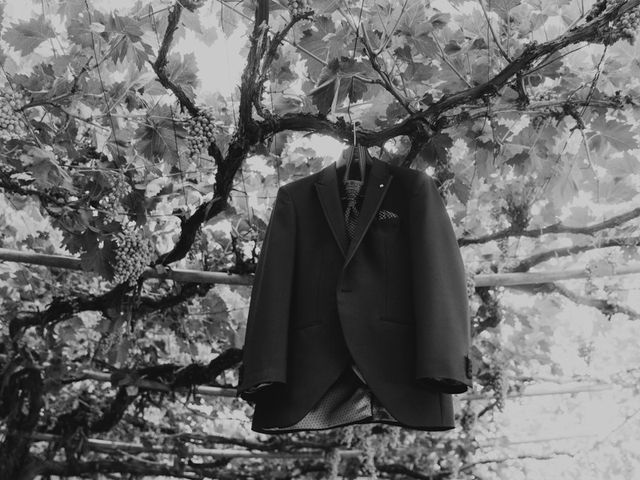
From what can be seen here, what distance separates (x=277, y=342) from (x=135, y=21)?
111 cm

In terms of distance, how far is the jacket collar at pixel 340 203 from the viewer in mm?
2230

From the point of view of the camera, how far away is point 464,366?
2.02m

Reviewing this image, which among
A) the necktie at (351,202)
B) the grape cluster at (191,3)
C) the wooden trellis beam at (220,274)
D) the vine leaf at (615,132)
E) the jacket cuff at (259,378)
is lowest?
the jacket cuff at (259,378)

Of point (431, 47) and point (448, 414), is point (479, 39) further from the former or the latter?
point (448, 414)

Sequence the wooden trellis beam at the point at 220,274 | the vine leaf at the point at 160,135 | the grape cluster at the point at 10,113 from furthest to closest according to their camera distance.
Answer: the wooden trellis beam at the point at 220,274 → the vine leaf at the point at 160,135 → the grape cluster at the point at 10,113

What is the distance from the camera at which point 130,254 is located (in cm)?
316

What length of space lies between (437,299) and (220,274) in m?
1.67

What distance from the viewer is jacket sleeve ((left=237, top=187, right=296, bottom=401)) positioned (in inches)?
83.0

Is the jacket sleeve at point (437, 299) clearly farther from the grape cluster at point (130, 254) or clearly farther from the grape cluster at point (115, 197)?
the grape cluster at point (130, 254)

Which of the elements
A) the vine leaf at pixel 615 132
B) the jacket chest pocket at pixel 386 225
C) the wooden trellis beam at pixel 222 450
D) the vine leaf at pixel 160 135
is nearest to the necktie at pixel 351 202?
the jacket chest pocket at pixel 386 225

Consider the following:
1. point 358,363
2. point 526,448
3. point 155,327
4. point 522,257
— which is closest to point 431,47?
point 358,363

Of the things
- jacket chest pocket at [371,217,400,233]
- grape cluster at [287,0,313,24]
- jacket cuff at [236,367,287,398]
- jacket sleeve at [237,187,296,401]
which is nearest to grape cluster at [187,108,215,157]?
jacket sleeve at [237,187,296,401]

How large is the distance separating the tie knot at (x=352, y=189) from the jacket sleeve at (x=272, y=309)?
0.20 meters

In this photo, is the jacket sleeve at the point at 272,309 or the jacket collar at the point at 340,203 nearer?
the jacket sleeve at the point at 272,309
